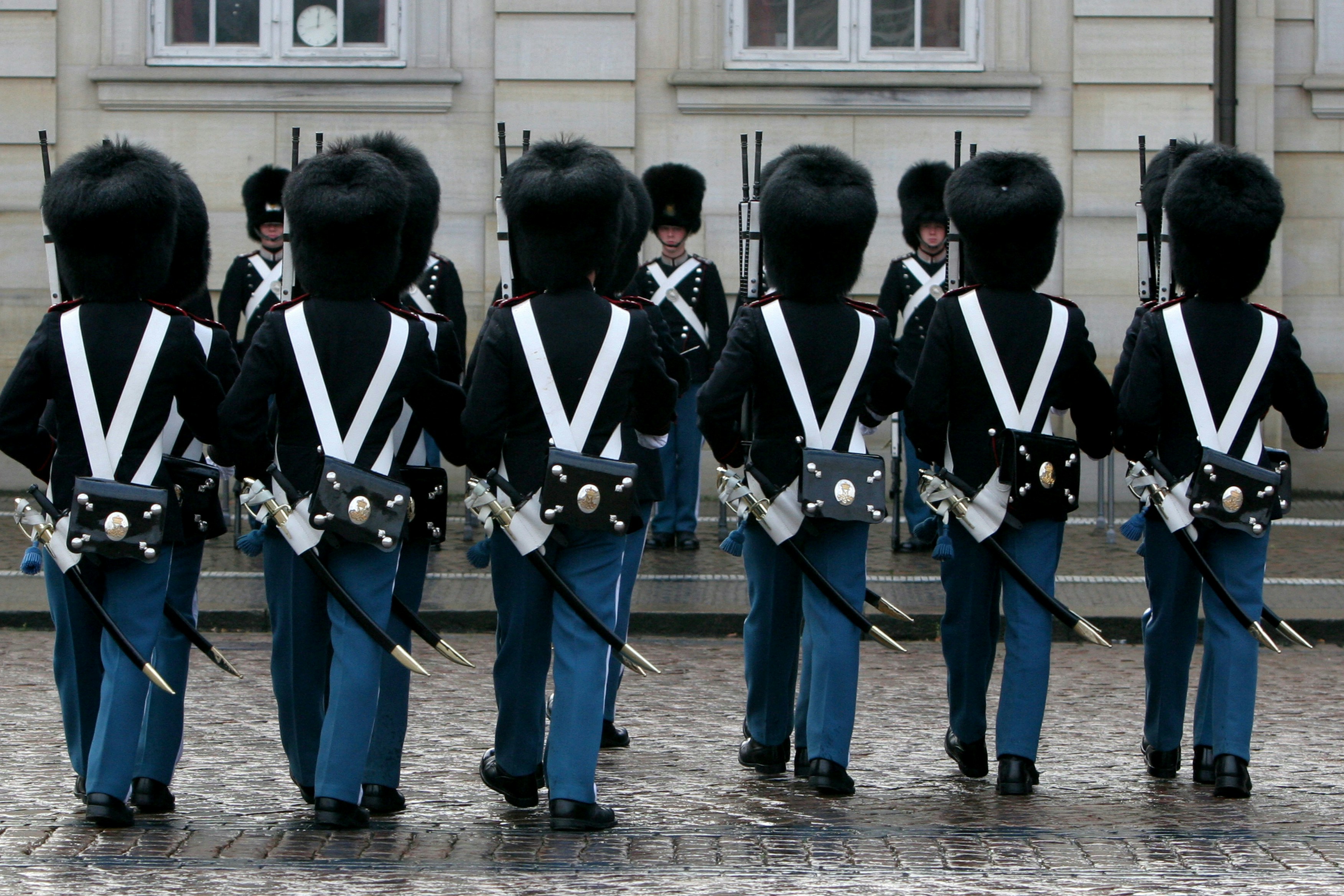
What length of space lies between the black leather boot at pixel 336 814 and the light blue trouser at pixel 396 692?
21cm

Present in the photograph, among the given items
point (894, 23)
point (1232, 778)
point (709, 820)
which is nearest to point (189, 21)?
point (894, 23)

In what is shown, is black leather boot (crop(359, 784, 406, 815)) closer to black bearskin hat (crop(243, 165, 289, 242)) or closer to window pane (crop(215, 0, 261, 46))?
black bearskin hat (crop(243, 165, 289, 242))

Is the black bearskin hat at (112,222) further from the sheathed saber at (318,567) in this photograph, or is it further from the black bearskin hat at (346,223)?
the sheathed saber at (318,567)

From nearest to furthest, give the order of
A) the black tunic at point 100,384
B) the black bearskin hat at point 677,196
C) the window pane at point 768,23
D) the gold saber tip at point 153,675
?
the gold saber tip at point 153,675
the black tunic at point 100,384
the black bearskin hat at point 677,196
the window pane at point 768,23

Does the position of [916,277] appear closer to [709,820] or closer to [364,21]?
[364,21]

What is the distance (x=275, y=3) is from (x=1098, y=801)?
31.3 feet

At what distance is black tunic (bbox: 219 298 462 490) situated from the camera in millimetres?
5695

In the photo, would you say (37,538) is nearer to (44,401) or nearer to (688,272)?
(44,401)

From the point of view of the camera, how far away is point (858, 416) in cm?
656

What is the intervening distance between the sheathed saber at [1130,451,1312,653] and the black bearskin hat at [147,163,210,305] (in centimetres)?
→ 288

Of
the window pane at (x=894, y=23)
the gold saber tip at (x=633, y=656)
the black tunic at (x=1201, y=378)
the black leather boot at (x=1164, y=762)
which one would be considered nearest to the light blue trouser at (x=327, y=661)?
the gold saber tip at (x=633, y=656)

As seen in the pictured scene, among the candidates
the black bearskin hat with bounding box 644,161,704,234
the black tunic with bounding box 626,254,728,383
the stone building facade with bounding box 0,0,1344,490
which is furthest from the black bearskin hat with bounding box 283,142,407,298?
the stone building facade with bounding box 0,0,1344,490

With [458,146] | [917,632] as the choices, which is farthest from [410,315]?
[458,146]

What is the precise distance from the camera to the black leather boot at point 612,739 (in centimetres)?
694
